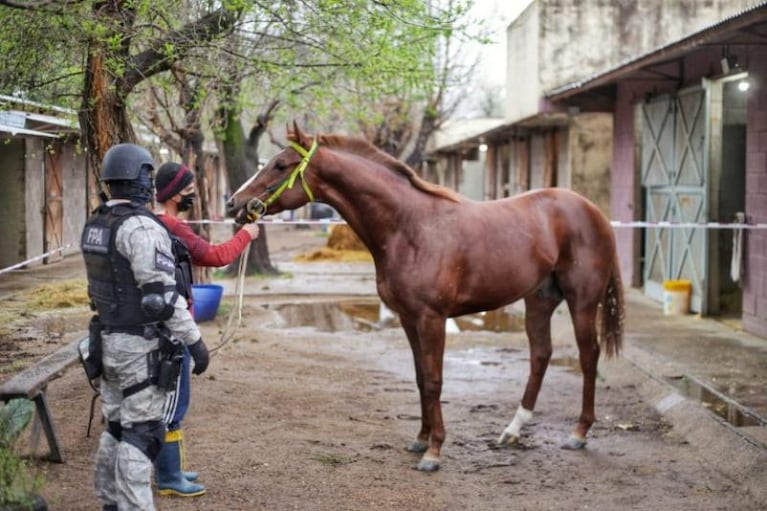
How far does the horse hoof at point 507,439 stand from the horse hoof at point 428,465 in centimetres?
80

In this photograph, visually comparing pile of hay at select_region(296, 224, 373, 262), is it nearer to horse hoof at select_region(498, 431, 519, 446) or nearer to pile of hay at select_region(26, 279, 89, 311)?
pile of hay at select_region(26, 279, 89, 311)

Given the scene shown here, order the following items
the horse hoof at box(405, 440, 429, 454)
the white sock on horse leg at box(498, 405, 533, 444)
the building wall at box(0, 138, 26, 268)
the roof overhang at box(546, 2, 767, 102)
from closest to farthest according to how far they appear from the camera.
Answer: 1. the horse hoof at box(405, 440, 429, 454)
2. the white sock on horse leg at box(498, 405, 533, 444)
3. the roof overhang at box(546, 2, 767, 102)
4. the building wall at box(0, 138, 26, 268)

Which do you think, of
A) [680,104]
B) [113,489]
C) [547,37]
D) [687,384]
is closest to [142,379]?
[113,489]

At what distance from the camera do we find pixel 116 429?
4418 mm

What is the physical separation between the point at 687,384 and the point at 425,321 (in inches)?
127

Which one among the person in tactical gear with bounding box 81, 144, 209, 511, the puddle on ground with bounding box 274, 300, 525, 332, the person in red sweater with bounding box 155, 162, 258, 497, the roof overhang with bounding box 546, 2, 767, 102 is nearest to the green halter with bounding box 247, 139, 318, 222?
the person in red sweater with bounding box 155, 162, 258, 497

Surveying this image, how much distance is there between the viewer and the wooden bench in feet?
17.5

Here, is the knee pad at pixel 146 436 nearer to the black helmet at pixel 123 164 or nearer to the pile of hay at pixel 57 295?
the black helmet at pixel 123 164

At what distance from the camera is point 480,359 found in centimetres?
1003

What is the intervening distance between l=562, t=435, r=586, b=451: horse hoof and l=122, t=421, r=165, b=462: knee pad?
9.83 ft

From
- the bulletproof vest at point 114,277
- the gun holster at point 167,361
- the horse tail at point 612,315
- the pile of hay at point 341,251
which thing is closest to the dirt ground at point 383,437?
the horse tail at point 612,315

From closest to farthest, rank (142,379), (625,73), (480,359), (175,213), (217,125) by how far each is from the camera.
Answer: (142,379) < (175,213) < (480,359) < (625,73) < (217,125)

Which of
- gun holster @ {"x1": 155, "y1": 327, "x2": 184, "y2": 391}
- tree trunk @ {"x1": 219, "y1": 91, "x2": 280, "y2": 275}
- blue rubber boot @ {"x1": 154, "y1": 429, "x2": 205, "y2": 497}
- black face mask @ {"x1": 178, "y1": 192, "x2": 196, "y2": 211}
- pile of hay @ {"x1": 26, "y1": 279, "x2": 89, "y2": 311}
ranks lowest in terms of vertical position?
blue rubber boot @ {"x1": 154, "y1": 429, "x2": 205, "y2": 497}

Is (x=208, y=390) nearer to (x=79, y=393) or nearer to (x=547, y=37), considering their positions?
(x=79, y=393)
